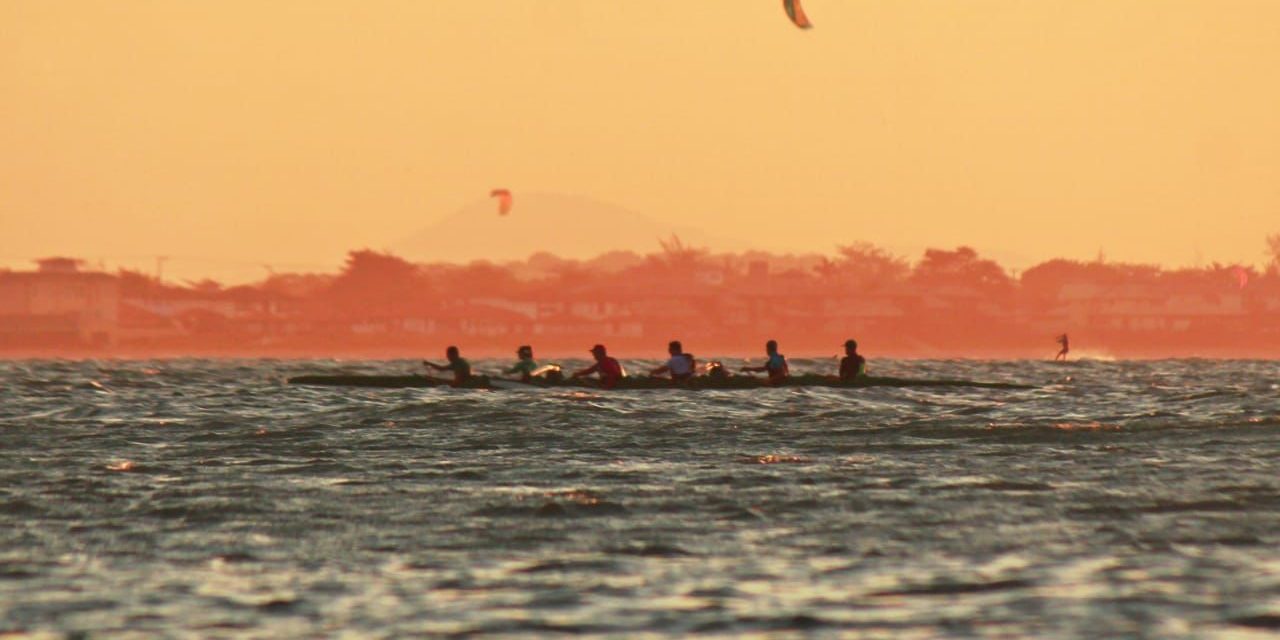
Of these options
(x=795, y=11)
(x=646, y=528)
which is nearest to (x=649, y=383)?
(x=795, y=11)

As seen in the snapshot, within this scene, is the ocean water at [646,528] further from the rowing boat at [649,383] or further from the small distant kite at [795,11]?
the small distant kite at [795,11]

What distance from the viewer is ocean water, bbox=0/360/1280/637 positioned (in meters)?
15.1

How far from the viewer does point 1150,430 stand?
33500 mm

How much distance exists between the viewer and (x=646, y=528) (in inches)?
787

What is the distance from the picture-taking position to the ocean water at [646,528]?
15.1 m

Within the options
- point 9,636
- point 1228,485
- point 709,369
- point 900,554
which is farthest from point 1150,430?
point 9,636

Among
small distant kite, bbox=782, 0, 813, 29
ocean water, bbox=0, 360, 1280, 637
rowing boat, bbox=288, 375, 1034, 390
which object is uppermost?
small distant kite, bbox=782, 0, 813, 29

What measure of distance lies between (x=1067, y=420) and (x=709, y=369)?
10.5 meters

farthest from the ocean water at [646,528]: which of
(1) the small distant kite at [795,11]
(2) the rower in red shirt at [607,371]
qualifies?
(1) the small distant kite at [795,11]

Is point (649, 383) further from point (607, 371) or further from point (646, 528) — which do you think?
point (646, 528)

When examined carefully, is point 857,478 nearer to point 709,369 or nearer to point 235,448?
point 235,448

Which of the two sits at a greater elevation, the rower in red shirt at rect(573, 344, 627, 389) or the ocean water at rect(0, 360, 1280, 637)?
the rower in red shirt at rect(573, 344, 627, 389)

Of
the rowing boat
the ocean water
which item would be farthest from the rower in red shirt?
the ocean water

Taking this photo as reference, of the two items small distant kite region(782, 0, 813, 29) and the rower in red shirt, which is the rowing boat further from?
small distant kite region(782, 0, 813, 29)
